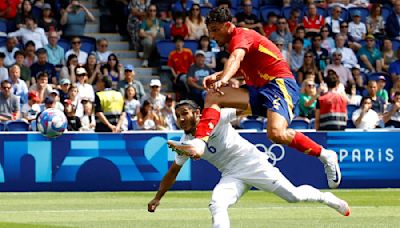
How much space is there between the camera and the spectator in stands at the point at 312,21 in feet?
90.6

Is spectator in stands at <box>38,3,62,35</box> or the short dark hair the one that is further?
spectator in stands at <box>38,3,62,35</box>

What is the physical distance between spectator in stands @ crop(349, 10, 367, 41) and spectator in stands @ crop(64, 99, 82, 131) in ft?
30.6

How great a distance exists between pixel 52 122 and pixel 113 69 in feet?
16.8

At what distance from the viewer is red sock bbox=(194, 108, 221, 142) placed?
10281 millimetres

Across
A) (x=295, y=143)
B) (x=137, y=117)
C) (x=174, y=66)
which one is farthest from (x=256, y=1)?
(x=295, y=143)

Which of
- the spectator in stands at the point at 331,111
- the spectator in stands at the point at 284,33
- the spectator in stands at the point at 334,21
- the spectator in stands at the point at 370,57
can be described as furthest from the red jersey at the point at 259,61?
the spectator in stands at the point at 334,21

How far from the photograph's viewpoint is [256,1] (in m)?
28.5

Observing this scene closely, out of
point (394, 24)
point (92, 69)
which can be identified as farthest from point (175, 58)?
point (394, 24)

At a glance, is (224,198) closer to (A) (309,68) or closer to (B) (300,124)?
(B) (300,124)

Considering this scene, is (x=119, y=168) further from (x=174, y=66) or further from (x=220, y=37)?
(x=220, y=37)

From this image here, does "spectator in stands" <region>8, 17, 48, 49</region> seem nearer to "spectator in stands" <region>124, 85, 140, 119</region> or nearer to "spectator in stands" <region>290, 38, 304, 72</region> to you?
"spectator in stands" <region>124, 85, 140, 119</region>

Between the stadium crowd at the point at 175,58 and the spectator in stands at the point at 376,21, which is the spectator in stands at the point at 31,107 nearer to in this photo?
the stadium crowd at the point at 175,58

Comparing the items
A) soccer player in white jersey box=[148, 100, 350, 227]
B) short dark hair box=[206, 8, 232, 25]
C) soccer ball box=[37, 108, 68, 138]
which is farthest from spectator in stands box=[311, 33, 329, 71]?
soccer player in white jersey box=[148, 100, 350, 227]

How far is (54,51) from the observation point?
24531mm
